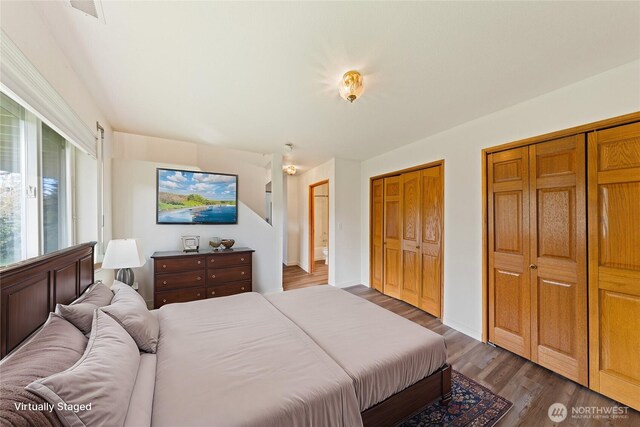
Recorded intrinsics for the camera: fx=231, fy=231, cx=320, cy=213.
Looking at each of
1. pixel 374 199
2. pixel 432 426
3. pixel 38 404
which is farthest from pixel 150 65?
pixel 374 199

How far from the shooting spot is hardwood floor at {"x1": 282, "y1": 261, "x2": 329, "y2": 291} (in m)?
4.48

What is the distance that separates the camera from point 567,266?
1.93 m

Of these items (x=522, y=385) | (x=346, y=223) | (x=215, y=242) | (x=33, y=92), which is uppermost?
(x=33, y=92)

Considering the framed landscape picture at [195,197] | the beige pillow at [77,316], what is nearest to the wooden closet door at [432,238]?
the framed landscape picture at [195,197]

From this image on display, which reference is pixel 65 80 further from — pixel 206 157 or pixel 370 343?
pixel 370 343

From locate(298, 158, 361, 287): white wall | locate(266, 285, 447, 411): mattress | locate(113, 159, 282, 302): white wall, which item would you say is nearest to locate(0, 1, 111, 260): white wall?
locate(113, 159, 282, 302): white wall

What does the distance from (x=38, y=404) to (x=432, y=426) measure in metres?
1.93

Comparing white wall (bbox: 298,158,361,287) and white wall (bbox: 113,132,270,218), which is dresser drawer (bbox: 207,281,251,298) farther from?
white wall (bbox: 298,158,361,287)

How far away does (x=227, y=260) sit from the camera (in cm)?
336

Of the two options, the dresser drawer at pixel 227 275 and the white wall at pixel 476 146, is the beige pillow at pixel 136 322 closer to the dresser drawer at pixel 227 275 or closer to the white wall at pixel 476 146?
the dresser drawer at pixel 227 275

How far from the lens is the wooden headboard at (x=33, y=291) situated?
0.92 m

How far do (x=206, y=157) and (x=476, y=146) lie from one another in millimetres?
3846

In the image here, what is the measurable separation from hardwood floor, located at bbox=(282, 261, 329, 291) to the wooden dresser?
1.08m

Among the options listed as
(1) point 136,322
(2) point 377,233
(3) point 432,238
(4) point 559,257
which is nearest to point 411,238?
(3) point 432,238
